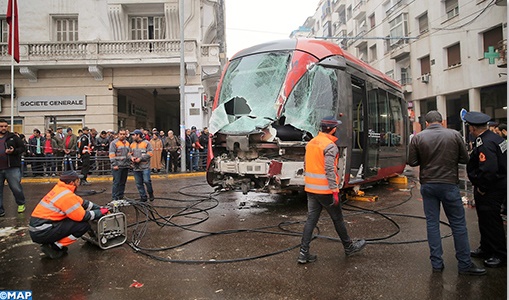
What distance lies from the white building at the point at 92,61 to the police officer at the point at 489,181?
14.3m

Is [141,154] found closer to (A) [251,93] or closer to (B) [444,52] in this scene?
(A) [251,93]

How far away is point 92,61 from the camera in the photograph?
54.9 ft

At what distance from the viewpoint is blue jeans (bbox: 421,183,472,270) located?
12.0 ft

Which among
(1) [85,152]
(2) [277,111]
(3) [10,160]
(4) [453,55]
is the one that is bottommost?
(3) [10,160]

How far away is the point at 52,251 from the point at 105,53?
14.6 m

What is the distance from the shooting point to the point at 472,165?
395cm

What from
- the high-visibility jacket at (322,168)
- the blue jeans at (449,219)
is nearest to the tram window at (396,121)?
the blue jeans at (449,219)

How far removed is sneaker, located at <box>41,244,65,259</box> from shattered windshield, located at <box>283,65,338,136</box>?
3994 mm

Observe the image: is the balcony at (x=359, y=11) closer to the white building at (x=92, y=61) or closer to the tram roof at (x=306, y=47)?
the white building at (x=92, y=61)

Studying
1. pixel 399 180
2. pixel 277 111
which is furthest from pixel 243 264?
pixel 399 180

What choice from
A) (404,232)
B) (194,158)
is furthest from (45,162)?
(404,232)

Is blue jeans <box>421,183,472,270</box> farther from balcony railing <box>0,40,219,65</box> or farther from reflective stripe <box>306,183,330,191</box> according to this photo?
balcony railing <box>0,40,219,65</box>

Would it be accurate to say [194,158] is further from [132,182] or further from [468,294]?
[468,294]

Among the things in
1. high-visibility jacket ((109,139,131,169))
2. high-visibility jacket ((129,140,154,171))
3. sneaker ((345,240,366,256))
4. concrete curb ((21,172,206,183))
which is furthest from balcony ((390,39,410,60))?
sneaker ((345,240,366,256))
